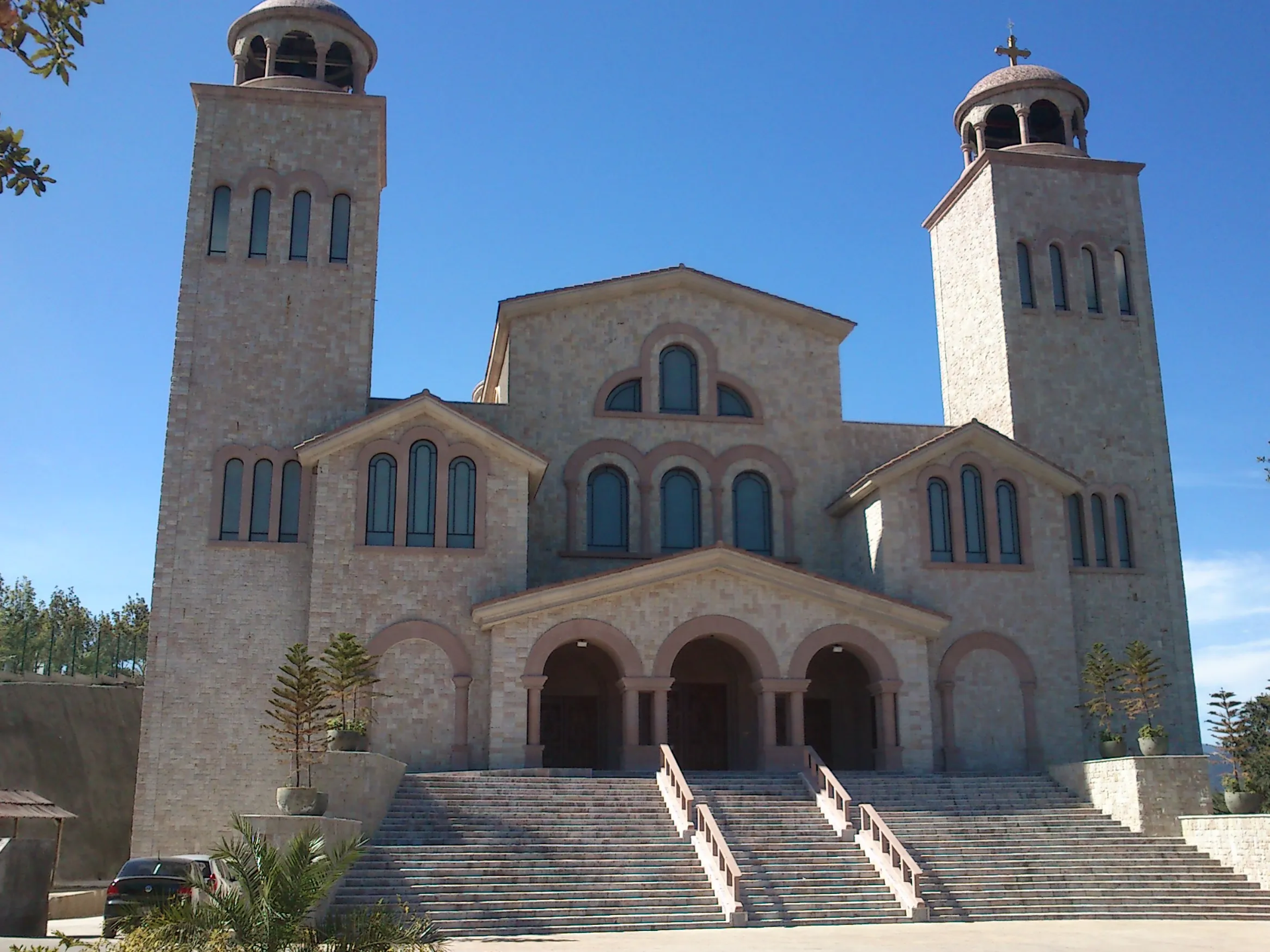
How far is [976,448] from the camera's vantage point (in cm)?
3331

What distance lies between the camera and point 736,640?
29.9 metres

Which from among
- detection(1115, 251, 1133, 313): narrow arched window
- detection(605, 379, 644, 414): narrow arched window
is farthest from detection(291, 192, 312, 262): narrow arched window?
detection(1115, 251, 1133, 313): narrow arched window

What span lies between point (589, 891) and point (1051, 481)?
18.3 metres

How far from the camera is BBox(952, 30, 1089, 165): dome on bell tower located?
1496 inches

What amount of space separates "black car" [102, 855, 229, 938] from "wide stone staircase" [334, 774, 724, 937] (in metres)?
2.55

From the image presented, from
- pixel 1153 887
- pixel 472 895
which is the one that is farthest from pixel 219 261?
pixel 1153 887

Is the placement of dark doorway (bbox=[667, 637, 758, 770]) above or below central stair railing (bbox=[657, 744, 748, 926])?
above

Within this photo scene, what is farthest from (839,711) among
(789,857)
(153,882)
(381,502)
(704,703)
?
(153,882)

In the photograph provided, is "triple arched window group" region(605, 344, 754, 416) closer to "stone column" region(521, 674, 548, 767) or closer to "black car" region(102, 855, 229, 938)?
"stone column" region(521, 674, 548, 767)

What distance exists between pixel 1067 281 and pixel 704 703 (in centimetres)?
1628

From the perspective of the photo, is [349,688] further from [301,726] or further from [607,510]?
[607,510]

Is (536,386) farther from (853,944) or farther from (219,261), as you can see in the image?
(853,944)

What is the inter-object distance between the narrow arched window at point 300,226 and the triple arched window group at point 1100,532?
21861 mm

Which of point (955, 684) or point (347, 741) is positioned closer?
point (347, 741)
